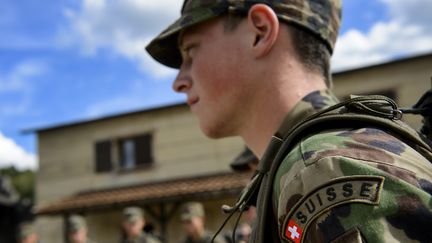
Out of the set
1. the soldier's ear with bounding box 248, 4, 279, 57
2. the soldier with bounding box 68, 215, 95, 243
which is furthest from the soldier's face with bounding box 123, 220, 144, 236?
the soldier's ear with bounding box 248, 4, 279, 57

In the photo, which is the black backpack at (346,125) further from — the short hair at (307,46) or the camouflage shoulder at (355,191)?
the short hair at (307,46)

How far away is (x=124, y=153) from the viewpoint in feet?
65.7

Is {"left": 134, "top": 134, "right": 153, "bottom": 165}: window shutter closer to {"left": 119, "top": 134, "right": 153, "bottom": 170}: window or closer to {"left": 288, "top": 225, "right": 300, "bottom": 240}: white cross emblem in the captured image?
{"left": 119, "top": 134, "right": 153, "bottom": 170}: window

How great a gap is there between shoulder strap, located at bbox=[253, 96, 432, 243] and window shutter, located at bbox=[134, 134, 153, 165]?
18.0 meters

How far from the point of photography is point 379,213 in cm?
98

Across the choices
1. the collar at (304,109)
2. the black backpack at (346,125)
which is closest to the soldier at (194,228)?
the collar at (304,109)

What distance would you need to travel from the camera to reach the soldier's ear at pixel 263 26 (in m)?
1.55

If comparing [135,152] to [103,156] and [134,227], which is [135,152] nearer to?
[103,156]

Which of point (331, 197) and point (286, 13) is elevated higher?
point (286, 13)

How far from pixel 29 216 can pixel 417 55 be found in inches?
467

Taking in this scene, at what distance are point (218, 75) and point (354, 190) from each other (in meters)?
0.66

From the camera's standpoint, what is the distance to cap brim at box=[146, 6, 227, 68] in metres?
1.59

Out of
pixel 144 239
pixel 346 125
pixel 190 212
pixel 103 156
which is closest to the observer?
pixel 346 125

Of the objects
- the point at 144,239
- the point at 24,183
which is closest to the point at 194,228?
the point at 144,239
